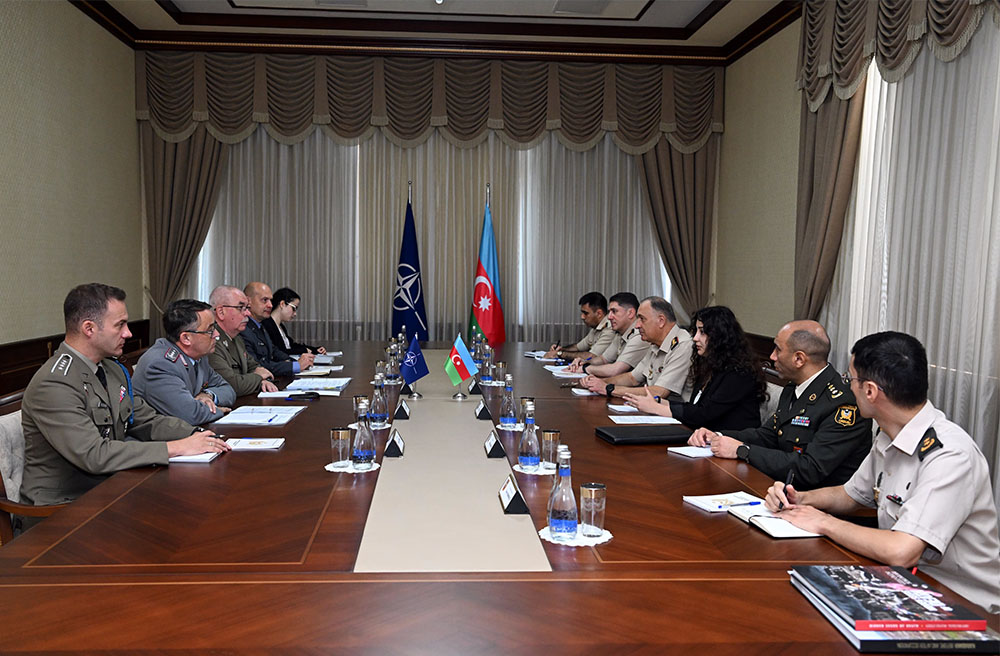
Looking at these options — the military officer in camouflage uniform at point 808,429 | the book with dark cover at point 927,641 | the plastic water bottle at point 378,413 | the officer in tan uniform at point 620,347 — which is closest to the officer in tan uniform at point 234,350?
the plastic water bottle at point 378,413

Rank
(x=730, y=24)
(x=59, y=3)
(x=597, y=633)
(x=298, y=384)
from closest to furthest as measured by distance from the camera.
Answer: (x=597, y=633) < (x=298, y=384) < (x=59, y=3) < (x=730, y=24)

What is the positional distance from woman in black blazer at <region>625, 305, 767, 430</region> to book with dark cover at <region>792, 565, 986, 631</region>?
6.77ft

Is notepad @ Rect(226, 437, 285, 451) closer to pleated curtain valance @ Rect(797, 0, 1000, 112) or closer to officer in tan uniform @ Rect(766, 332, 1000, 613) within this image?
officer in tan uniform @ Rect(766, 332, 1000, 613)

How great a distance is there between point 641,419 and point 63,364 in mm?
2381

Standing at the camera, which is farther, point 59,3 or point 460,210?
point 460,210

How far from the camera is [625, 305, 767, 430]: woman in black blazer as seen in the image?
3.92 m

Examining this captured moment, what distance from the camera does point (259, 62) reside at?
796cm

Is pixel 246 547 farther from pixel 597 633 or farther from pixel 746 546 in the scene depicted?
pixel 746 546

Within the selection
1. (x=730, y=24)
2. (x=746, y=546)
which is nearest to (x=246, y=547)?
(x=746, y=546)

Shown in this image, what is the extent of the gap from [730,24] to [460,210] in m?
3.15

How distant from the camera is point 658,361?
199 inches

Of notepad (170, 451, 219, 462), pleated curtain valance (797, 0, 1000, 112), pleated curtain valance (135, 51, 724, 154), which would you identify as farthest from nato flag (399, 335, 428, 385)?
pleated curtain valance (135, 51, 724, 154)

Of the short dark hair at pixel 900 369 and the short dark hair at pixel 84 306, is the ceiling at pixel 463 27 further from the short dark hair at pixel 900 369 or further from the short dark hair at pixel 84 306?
the short dark hair at pixel 900 369

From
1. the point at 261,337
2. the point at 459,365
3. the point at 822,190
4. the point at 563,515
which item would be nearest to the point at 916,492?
the point at 563,515
